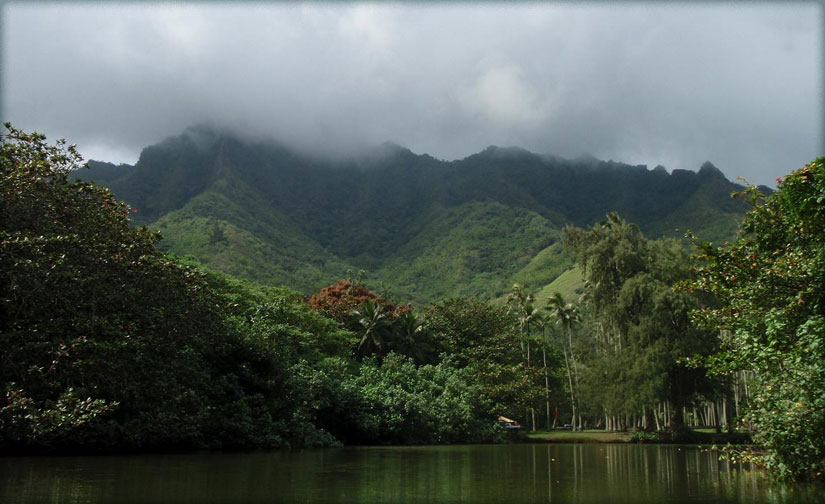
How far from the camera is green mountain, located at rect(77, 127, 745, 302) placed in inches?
4173

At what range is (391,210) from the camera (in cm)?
17262

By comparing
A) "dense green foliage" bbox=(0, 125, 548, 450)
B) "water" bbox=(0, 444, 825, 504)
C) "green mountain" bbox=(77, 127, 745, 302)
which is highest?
"green mountain" bbox=(77, 127, 745, 302)

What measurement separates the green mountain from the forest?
48.7 m

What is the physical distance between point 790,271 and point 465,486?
22.0 ft

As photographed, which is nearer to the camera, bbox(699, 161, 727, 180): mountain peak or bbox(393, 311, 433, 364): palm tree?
bbox(393, 311, 433, 364): palm tree

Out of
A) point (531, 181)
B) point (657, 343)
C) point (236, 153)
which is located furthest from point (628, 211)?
point (657, 343)

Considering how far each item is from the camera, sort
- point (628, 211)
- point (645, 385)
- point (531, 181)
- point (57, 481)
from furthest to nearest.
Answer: point (531, 181) < point (628, 211) < point (645, 385) < point (57, 481)

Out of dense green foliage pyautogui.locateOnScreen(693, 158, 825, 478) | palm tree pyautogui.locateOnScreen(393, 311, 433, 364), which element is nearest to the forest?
dense green foliage pyautogui.locateOnScreen(693, 158, 825, 478)

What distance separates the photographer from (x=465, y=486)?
10.7 meters

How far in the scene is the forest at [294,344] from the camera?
36.5ft

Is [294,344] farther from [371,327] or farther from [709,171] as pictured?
[709,171]

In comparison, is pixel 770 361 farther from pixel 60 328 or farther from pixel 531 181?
pixel 531 181

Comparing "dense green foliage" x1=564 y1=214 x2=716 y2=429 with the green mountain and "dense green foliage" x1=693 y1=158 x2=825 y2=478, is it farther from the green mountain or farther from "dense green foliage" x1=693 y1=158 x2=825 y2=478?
the green mountain

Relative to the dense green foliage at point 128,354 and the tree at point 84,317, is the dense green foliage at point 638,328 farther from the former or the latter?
the tree at point 84,317
